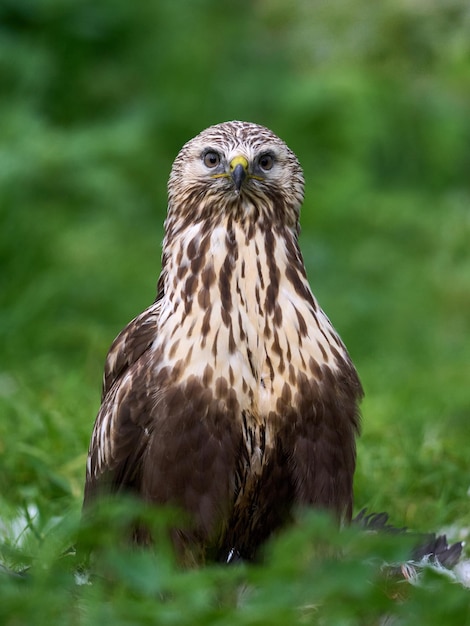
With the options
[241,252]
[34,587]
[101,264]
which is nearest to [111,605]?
[34,587]

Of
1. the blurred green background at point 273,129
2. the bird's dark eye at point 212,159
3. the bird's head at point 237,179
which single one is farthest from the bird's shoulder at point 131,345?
the blurred green background at point 273,129

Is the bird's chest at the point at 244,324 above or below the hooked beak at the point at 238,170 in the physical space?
below

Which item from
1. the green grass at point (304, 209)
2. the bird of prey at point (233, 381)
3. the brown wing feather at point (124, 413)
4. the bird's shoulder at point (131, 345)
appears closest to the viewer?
the bird of prey at point (233, 381)

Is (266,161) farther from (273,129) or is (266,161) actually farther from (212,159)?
(273,129)

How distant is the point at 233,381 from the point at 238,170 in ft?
2.14

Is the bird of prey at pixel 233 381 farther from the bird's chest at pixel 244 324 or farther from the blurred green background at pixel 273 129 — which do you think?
the blurred green background at pixel 273 129

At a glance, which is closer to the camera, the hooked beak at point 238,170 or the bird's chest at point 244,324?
the bird's chest at point 244,324

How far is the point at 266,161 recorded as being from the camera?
4.07 m

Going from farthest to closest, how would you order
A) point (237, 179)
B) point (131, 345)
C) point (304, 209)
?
1. point (304, 209)
2. point (131, 345)
3. point (237, 179)

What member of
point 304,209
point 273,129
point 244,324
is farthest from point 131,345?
point 273,129

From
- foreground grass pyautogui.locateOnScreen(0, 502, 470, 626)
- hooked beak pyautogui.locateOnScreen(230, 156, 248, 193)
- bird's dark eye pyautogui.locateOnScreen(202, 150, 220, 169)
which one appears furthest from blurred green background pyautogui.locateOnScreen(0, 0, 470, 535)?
foreground grass pyautogui.locateOnScreen(0, 502, 470, 626)

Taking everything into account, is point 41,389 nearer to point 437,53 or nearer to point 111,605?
point 111,605

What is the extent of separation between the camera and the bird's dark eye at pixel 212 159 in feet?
13.3

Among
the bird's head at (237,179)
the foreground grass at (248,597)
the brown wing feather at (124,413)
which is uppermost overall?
the bird's head at (237,179)
